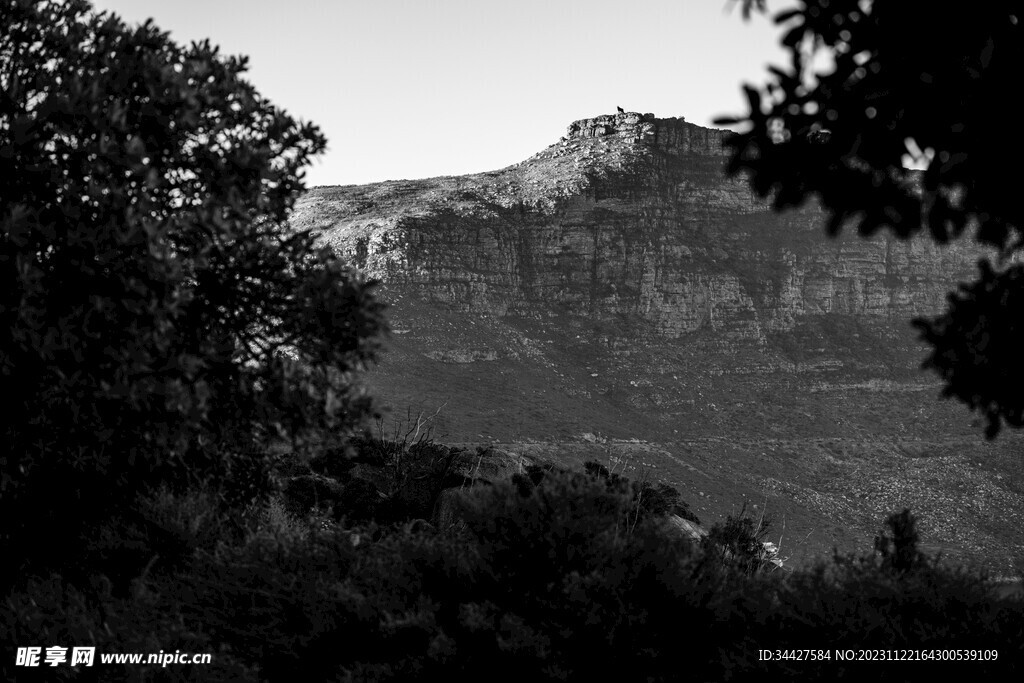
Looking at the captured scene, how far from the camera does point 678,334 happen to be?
8625cm

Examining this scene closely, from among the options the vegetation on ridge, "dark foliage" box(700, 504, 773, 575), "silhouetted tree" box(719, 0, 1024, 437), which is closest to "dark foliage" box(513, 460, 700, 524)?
"dark foliage" box(700, 504, 773, 575)

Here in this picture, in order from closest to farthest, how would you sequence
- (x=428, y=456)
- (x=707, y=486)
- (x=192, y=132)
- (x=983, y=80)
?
(x=983, y=80)
(x=192, y=132)
(x=428, y=456)
(x=707, y=486)

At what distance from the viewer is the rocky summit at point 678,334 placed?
64438mm

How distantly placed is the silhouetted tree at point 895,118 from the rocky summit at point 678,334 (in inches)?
2008

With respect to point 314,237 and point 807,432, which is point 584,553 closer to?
point 314,237

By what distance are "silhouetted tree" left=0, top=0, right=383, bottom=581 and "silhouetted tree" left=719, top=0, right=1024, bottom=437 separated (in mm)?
5581

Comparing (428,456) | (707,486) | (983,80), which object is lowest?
(707,486)

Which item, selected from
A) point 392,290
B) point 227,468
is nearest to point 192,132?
point 227,468

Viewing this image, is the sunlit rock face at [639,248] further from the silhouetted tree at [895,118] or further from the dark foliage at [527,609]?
the silhouetted tree at [895,118]

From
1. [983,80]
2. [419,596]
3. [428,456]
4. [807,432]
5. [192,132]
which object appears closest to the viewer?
[983,80]

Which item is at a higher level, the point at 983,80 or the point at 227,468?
the point at 983,80

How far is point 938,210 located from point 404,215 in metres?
82.1

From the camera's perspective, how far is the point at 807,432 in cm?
7400

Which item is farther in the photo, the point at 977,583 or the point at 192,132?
the point at 192,132
